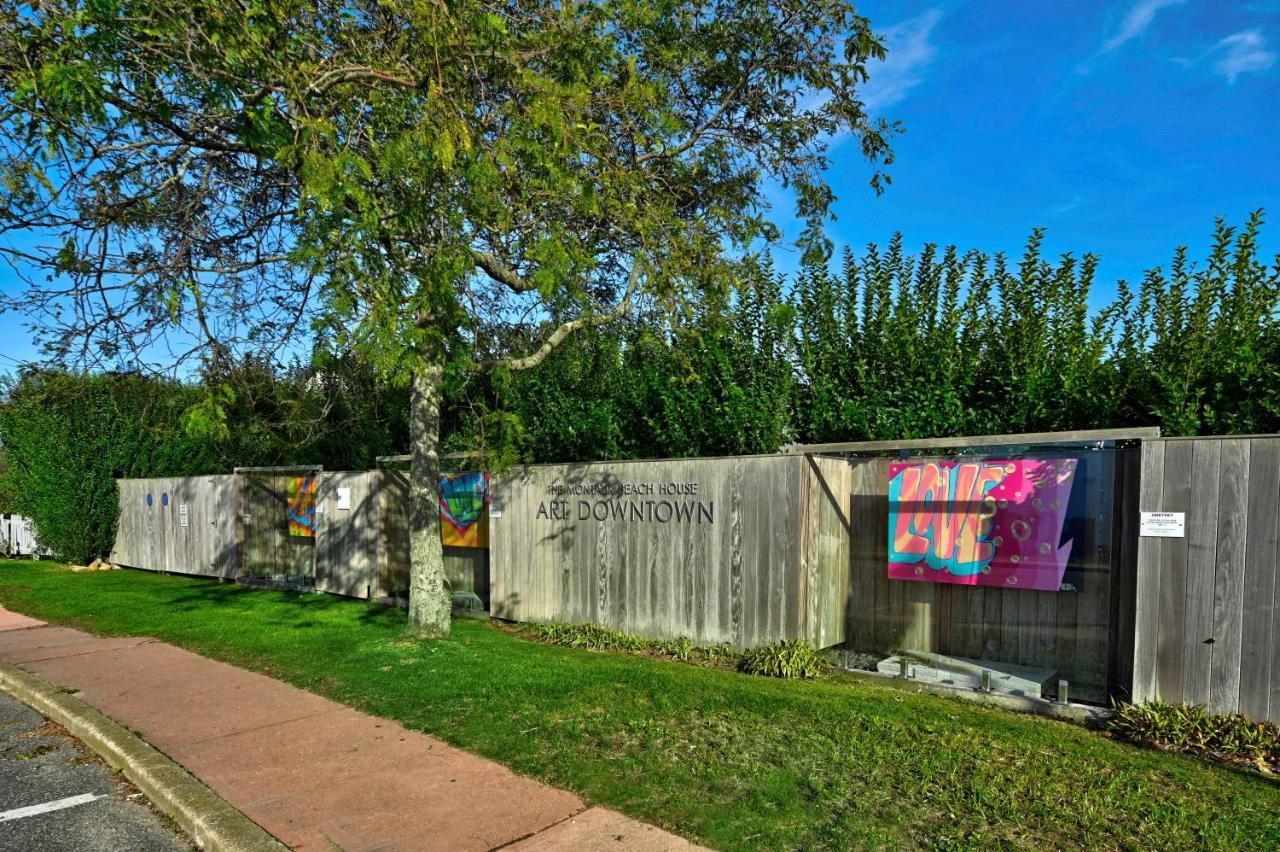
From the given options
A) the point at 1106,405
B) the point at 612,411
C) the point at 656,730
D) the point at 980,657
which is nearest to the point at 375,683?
the point at 656,730

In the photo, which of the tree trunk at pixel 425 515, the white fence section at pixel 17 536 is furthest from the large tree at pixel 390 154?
the white fence section at pixel 17 536

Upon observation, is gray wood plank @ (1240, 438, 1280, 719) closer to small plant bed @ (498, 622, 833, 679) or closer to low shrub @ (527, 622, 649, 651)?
small plant bed @ (498, 622, 833, 679)

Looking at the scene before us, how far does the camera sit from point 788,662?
Answer: 7324 millimetres

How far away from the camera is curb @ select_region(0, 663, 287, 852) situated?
4.09 m

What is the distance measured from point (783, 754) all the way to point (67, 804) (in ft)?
14.1

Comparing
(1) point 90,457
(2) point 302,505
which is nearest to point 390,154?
(2) point 302,505

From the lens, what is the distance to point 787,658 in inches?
290

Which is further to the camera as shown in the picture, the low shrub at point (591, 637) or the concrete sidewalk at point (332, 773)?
the low shrub at point (591, 637)

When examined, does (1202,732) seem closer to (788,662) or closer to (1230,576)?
(1230,576)

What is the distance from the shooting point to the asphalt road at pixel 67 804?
4289 millimetres

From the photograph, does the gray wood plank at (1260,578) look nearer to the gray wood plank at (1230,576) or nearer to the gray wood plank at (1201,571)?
the gray wood plank at (1230,576)

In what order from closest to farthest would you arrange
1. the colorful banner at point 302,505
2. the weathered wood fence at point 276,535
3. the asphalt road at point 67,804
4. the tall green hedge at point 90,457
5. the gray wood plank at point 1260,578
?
the asphalt road at point 67,804, the gray wood plank at point 1260,578, the weathered wood fence at point 276,535, the colorful banner at point 302,505, the tall green hedge at point 90,457

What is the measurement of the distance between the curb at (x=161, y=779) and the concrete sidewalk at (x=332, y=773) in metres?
0.09

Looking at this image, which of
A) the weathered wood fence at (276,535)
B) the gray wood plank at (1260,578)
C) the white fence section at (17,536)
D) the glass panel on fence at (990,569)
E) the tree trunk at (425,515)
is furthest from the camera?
the white fence section at (17,536)
